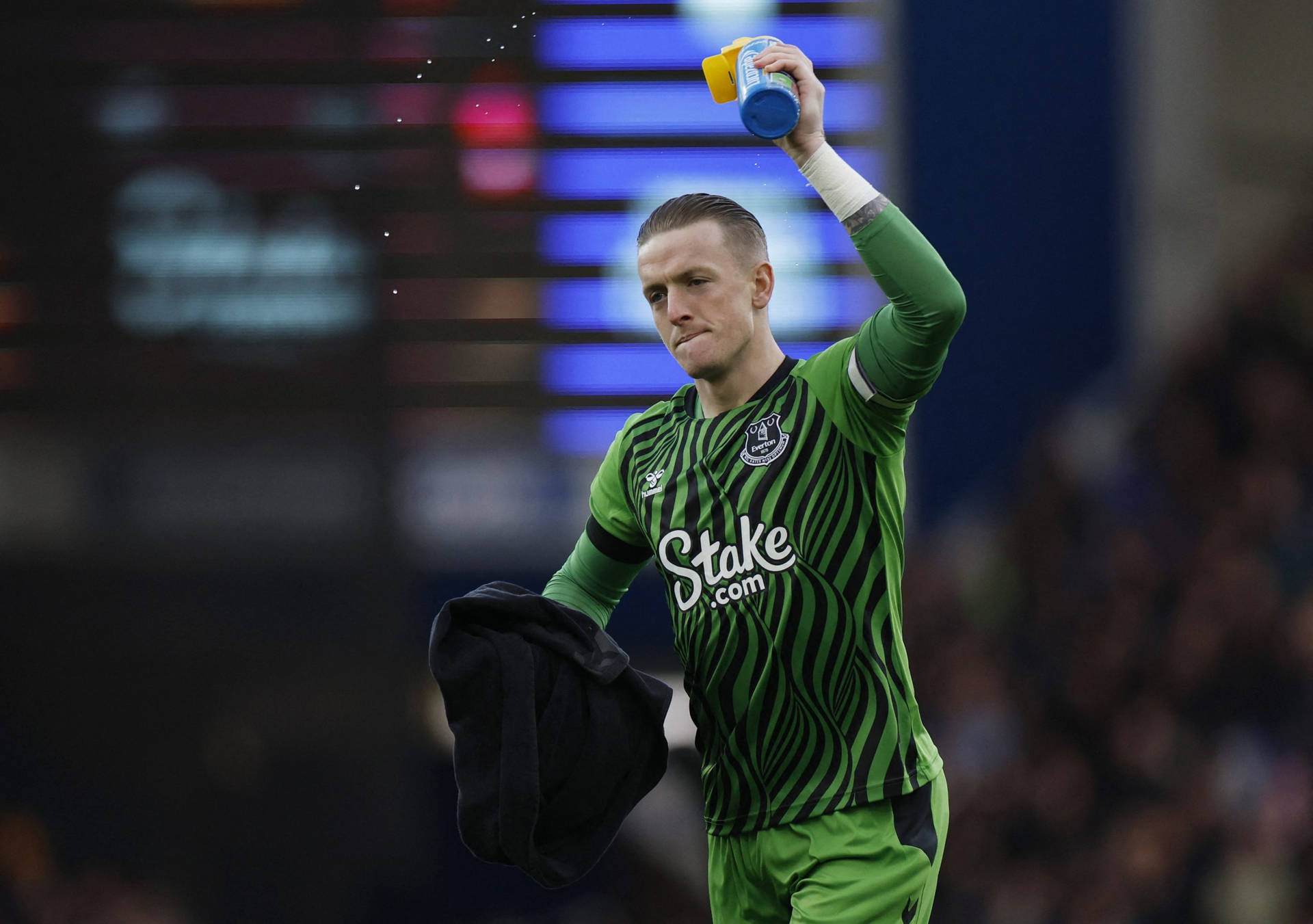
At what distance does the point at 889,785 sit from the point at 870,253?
2.94ft

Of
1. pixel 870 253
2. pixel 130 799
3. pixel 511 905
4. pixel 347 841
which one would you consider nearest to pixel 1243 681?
pixel 511 905

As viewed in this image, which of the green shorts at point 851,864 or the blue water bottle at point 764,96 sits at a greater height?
the blue water bottle at point 764,96

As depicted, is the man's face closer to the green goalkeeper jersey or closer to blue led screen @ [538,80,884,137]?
the green goalkeeper jersey

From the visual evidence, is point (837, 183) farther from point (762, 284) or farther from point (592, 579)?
point (592, 579)

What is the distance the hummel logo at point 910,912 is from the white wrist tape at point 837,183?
1166mm

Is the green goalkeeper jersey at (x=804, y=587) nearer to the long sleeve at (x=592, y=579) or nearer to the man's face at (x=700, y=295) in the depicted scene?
the man's face at (x=700, y=295)

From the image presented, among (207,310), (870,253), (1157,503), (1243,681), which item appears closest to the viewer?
(870,253)

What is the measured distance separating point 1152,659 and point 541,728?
4553mm

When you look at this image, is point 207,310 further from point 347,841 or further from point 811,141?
point 811,141

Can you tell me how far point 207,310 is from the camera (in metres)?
6.48

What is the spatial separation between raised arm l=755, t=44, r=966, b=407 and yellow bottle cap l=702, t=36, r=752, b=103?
4.2 inches

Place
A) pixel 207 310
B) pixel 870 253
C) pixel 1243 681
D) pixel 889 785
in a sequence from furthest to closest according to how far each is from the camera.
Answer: pixel 207 310 < pixel 1243 681 < pixel 889 785 < pixel 870 253

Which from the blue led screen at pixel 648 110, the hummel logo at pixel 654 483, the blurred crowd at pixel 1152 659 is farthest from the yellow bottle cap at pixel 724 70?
the blurred crowd at pixel 1152 659

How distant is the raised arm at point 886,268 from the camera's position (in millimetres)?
2344
